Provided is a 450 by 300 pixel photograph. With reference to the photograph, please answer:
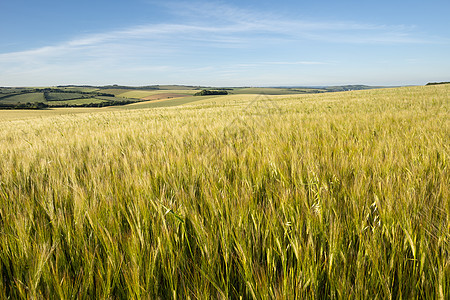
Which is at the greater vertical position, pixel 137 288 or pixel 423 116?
pixel 423 116

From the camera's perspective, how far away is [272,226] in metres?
0.79

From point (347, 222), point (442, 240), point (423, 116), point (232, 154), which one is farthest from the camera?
point (423, 116)

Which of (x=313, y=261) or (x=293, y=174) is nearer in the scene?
(x=313, y=261)

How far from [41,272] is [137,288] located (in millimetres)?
282

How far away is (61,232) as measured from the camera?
2.95 feet

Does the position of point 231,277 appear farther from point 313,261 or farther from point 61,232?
point 61,232

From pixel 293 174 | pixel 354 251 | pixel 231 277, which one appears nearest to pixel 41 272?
pixel 231 277

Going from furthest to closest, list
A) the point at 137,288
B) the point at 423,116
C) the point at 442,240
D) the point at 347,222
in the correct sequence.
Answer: the point at 423,116 → the point at 347,222 → the point at 442,240 → the point at 137,288

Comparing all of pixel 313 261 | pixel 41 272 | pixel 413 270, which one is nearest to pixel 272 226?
pixel 313 261

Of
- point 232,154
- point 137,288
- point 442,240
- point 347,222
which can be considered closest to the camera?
point 137,288

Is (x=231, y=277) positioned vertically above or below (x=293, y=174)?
below

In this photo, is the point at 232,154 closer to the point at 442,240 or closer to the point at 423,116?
the point at 442,240

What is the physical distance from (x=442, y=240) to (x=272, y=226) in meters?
0.49

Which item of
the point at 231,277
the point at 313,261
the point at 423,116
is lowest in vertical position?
the point at 231,277
